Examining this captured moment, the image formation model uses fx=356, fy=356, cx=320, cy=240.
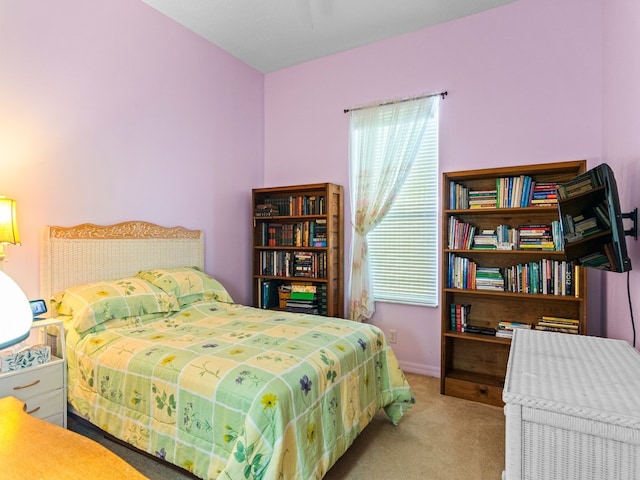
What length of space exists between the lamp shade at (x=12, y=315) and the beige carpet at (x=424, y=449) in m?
1.56

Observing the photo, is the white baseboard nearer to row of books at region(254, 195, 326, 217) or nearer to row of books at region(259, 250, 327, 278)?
row of books at region(259, 250, 327, 278)

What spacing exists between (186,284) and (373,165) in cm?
200

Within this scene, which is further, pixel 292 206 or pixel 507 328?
pixel 292 206

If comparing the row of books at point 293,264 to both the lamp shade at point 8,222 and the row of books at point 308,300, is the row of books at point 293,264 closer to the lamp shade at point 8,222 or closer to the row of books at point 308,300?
the row of books at point 308,300

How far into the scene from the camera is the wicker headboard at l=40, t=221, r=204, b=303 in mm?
2318

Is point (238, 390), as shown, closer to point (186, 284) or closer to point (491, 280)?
point (186, 284)

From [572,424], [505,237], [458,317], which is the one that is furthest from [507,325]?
[572,424]

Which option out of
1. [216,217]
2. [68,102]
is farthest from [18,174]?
[216,217]

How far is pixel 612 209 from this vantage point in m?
1.47

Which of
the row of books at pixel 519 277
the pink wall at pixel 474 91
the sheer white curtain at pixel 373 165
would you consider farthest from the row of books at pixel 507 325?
the sheer white curtain at pixel 373 165

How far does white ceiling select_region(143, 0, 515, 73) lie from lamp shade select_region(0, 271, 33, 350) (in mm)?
2683

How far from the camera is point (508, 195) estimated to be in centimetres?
271

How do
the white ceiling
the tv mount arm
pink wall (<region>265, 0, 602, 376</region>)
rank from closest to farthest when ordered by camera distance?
1. the tv mount arm
2. pink wall (<region>265, 0, 602, 376</region>)
3. the white ceiling

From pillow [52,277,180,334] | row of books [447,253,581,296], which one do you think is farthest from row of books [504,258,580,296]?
pillow [52,277,180,334]
